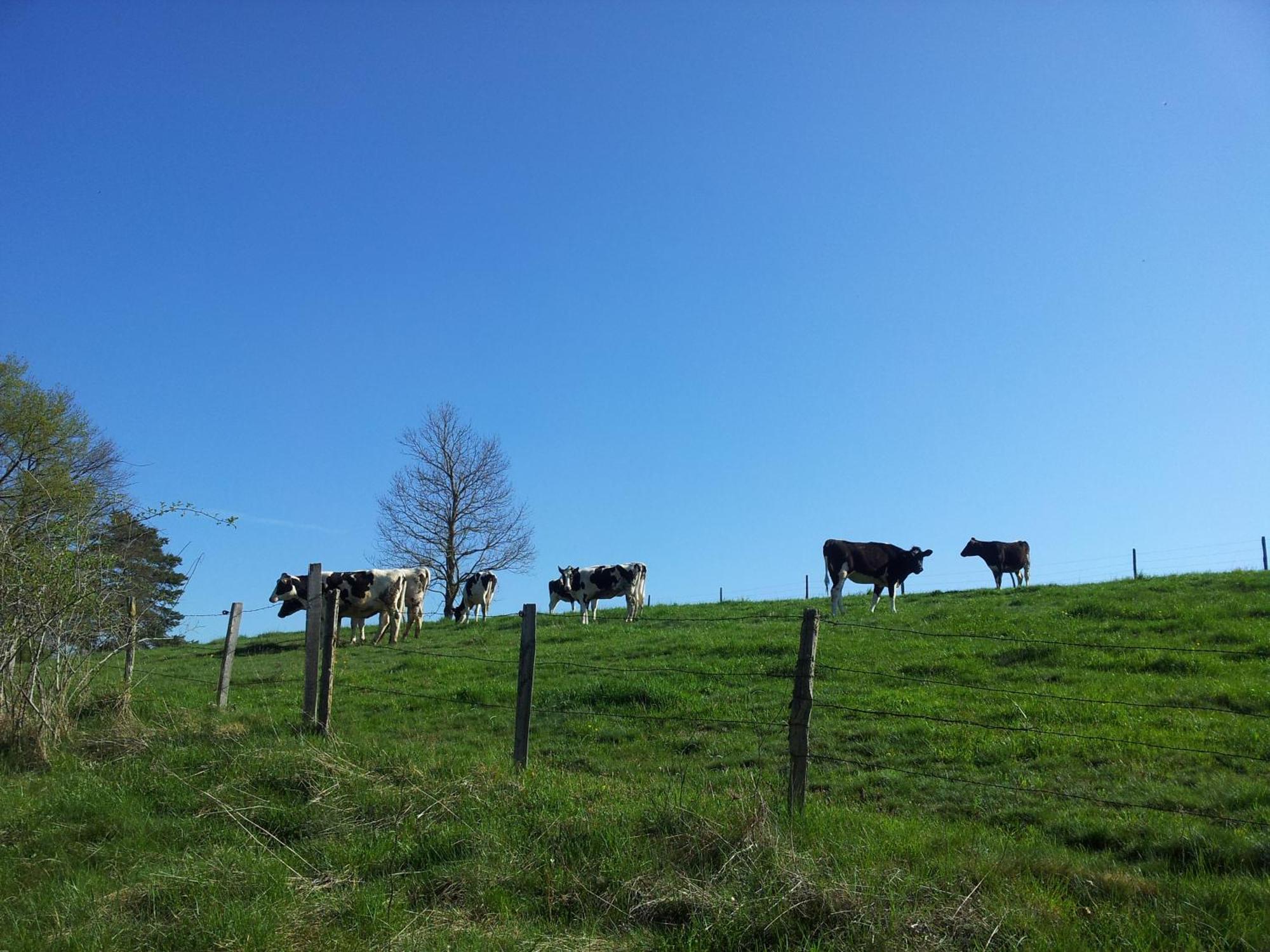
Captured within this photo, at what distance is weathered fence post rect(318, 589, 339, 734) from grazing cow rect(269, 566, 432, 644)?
15.0 m

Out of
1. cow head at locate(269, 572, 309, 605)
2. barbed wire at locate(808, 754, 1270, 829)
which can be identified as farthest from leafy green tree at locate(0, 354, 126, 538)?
barbed wire at locate(808, 754, 1270, 829)

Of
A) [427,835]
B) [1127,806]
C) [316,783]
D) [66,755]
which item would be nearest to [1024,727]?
[1127,806]

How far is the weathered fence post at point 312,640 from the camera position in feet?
37.3

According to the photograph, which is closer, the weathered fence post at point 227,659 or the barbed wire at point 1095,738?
the barbed wire at point 1095,738

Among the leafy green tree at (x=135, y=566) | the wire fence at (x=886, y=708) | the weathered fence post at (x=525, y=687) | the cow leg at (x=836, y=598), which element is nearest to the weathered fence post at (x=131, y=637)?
the leafy green tree at (x=135, y=566)

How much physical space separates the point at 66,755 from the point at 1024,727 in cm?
1095

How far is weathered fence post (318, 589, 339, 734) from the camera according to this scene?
35.9 ft

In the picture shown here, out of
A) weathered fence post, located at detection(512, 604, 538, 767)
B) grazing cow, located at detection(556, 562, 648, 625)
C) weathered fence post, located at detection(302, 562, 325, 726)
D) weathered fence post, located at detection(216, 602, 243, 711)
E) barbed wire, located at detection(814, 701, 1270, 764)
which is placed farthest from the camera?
grazing cow, located at detection(556, 562, 648, 625)

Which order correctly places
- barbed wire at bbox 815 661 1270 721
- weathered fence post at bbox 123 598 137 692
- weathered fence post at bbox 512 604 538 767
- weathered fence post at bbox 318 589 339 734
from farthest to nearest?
1. weathered fence post at bbox 123 598 137 692
2. weathered fence post at bbox 318 589 339 734
3. barbed wire at bbox 815 661 1270 721
4. weathered fence post at bbox 512 604 538 767

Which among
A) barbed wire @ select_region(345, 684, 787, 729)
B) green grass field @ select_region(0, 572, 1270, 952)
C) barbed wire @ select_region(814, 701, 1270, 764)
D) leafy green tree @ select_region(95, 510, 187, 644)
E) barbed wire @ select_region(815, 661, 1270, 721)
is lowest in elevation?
green grass field @ select_region(0, 572, 1270, 952)

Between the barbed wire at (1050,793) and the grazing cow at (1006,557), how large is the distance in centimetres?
3200

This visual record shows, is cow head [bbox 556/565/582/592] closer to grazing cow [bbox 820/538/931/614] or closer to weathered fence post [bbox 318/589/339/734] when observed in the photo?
grazing cow [bbox 820/538/931/614]

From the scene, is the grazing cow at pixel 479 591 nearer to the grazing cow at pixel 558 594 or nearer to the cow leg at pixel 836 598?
the grazing cow at pixel 558 594

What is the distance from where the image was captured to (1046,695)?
11664mm
